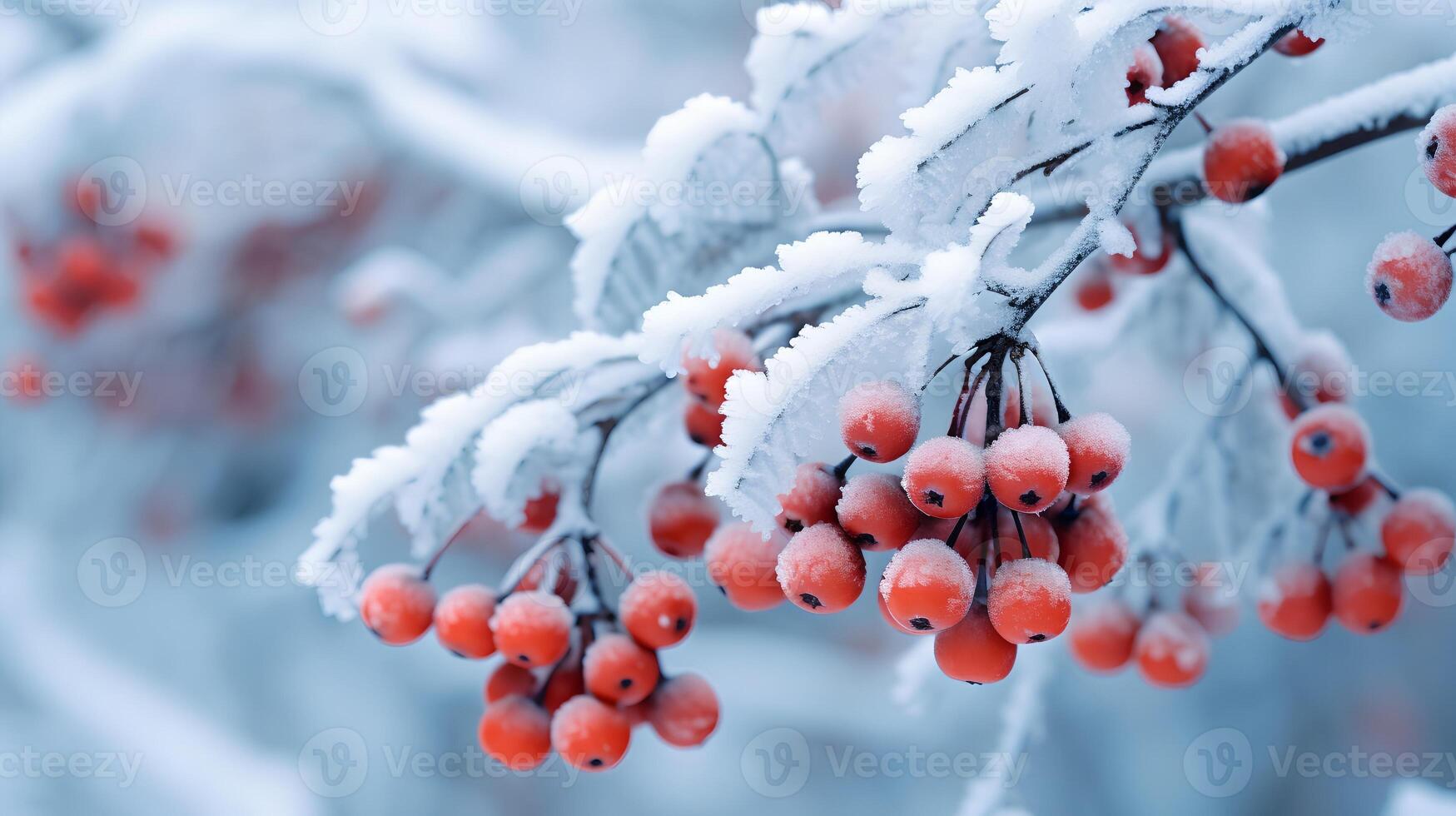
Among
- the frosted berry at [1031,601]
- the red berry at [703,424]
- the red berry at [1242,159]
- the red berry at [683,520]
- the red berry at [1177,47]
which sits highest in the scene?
the red berry at [1177,47]

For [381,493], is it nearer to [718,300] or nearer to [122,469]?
[718,300]

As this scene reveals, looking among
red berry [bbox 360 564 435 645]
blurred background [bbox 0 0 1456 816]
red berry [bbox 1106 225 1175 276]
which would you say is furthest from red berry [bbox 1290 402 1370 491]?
red berry [bbox 360 564 435 645]

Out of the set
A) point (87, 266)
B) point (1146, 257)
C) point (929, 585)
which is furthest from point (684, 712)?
point (87, 266)

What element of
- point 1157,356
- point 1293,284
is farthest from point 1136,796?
point 1157,356

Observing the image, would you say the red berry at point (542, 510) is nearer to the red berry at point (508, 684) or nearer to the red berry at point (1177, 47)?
the red berry at point (508, 684)

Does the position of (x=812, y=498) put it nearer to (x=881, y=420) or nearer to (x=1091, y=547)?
(x=881, y=420)

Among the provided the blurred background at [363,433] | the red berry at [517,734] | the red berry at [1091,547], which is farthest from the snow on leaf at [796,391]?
the blurred background at [363,433]
